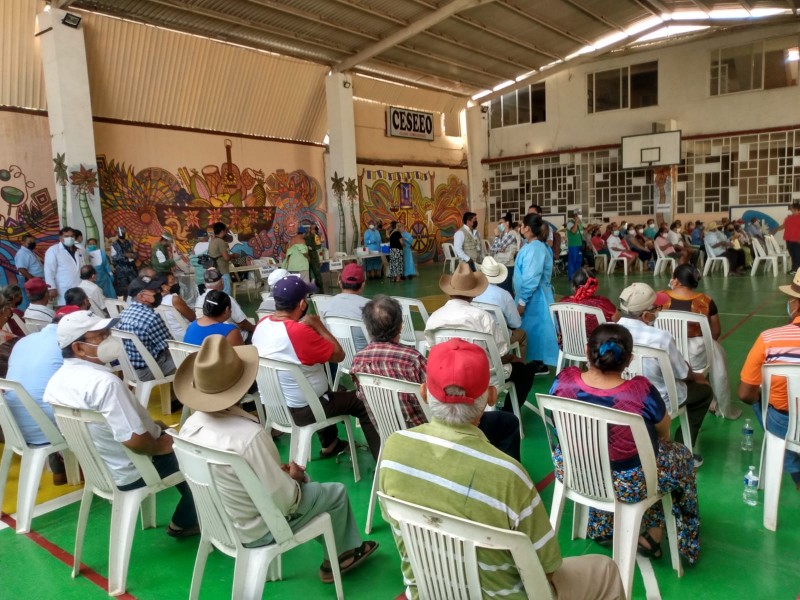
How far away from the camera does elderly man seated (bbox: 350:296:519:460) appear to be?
2.66m

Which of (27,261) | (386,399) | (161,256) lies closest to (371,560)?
(386,399)

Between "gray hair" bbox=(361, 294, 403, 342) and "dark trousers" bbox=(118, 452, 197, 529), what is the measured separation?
3.59 feet

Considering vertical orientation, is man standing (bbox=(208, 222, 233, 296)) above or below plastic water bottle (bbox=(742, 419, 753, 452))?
above

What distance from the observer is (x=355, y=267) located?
14.7ft

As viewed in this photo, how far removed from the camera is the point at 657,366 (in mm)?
3051

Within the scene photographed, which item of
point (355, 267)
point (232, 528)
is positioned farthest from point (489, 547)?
point (355, 267)

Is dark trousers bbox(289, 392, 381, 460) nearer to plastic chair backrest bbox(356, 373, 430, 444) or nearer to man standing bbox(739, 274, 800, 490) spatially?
plastic chair backrest bbox(356, 373, 430, 444)

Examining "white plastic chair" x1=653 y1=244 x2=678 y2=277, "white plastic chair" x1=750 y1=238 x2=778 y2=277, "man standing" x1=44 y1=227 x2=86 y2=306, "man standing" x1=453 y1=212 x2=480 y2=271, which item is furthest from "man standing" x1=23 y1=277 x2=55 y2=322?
"white plastic chair" x1=750 y1=238 x2=778 y2=277

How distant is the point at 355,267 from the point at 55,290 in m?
5.53

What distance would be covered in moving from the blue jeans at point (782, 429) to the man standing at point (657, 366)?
0.38 m

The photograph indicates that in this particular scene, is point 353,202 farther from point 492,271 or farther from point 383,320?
point 383,320

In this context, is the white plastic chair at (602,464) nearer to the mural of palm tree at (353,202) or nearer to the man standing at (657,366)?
the man standing at (657,366)

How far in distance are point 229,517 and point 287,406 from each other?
127cm

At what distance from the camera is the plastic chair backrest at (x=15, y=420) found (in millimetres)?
2914
